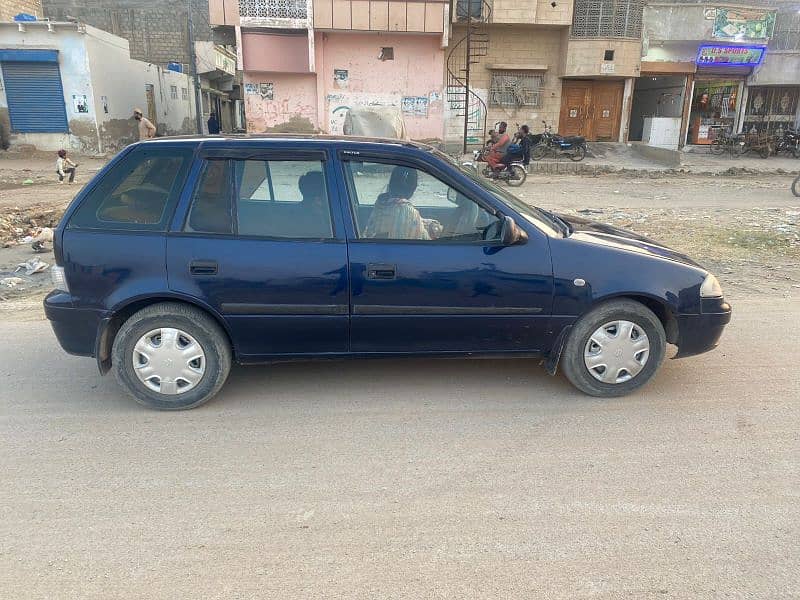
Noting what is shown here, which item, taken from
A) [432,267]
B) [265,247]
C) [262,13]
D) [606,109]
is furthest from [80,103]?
[432,267]

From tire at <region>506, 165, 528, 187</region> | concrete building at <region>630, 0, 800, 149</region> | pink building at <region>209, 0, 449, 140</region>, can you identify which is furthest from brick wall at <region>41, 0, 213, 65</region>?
tire at <region>506, 165, 528, 187</region>

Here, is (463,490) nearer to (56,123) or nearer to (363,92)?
(363,92)

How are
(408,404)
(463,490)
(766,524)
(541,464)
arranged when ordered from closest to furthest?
(766,524), (463,490), (541,464), (408,404)

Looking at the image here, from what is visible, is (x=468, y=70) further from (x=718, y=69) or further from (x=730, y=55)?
(x=730, y=55)

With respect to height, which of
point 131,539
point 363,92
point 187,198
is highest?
point 363,92

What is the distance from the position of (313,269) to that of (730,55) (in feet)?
85.9

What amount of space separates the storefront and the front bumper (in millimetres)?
23953

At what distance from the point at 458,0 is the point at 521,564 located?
76.2ft

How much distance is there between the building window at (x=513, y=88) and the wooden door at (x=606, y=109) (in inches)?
101

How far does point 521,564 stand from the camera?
2.44m

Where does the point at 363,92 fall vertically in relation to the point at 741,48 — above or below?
below

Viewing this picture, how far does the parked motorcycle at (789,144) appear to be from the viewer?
909 inches

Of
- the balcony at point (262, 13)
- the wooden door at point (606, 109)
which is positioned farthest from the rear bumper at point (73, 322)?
the wooden door at point (606, 109)

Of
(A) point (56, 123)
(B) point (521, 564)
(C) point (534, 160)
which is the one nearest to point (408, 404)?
(B) point (521, 564)
